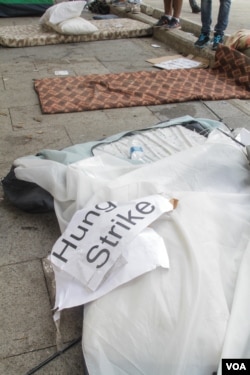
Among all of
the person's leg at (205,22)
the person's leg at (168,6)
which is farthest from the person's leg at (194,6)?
the person's leg at (205,22)

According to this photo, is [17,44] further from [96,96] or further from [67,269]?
[67,269]

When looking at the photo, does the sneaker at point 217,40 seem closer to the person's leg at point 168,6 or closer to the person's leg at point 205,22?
the person's leg at point 205,22

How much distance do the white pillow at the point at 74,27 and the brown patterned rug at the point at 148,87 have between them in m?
1.81

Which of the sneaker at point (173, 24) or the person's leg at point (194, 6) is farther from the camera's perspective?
the person's leg at point (194, 6)

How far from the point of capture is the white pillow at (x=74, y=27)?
5.45m

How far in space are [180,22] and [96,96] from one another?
339 cm

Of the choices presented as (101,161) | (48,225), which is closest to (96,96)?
(101,161)

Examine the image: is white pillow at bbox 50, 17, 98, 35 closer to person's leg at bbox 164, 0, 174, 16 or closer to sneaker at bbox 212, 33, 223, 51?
person's leg at bbox 164, 0, 174, 16

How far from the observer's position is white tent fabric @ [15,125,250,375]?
113 centimetres

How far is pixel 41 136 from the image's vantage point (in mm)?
2803

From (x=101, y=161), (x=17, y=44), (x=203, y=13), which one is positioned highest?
(x=203, y=13)

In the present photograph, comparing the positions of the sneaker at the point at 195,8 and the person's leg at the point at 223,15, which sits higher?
the person's leg at the point at 223,15

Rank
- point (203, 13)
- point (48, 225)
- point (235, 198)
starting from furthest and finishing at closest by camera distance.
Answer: point (203, 13), point (48, 225), point (235, 198)

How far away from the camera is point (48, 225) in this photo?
1.90 meters
